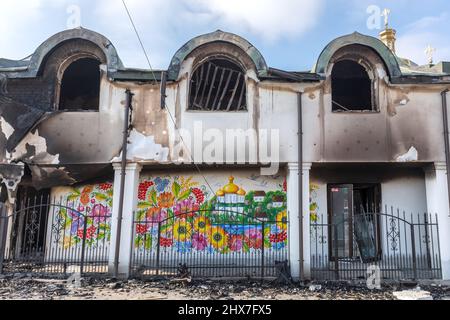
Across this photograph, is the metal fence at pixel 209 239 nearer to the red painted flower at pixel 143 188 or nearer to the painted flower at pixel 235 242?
the painted flower at pixel 235 242

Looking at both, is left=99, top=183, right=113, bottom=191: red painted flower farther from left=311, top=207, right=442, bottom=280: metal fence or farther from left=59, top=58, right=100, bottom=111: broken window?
left=311, top=207, right=442, bottom=280: metal fence

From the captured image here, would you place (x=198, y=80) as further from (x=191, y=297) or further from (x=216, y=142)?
(x=191, y=297)

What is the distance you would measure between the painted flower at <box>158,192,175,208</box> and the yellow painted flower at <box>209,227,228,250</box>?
4.53 ft

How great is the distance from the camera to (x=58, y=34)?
32.4ft

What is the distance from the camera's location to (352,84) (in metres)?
12.0

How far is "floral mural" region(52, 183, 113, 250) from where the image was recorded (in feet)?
35.8

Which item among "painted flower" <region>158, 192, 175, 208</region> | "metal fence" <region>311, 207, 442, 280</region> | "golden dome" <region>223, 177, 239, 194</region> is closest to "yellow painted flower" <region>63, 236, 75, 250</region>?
"painted flower" <region>158, 192, 175, 208</region>

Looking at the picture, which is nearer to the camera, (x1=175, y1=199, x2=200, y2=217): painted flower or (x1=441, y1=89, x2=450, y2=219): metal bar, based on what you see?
(x1=441, y1=89, x2=450, y2=219): metal bar

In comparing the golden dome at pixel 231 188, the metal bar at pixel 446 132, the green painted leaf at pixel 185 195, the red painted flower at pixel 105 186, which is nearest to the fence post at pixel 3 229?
the red painted flower at pixel 105 186

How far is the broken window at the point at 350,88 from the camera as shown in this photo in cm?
1119

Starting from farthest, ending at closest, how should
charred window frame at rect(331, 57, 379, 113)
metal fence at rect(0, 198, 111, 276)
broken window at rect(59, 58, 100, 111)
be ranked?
broken window at rect(59, 58, 100, 111), charred window frame at rect(331, 57, 379, 113), metal fence at rect(0, 198, 111, 276)

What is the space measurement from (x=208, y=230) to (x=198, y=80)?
4.22 meters

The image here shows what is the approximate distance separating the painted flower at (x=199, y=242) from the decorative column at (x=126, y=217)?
6.60 ft

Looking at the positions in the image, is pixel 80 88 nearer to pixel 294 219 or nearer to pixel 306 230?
Result: pixel 294 219
